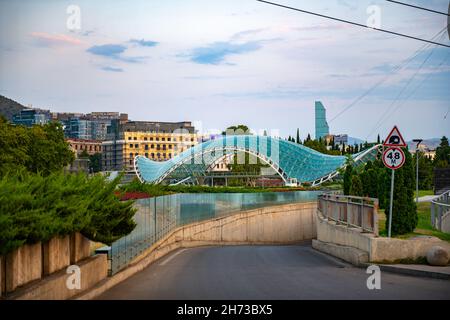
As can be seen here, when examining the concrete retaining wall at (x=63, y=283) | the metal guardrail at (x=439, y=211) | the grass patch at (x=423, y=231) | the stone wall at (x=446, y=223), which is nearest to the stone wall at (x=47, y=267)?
the concrete retaining wall at (x=63, y=283)

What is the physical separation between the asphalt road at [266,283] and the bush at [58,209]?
1450 millimetres

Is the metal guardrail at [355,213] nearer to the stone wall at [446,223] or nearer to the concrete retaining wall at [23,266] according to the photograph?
the stone wall at [446,223]

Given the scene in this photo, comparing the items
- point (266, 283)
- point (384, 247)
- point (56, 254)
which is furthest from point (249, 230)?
point (56, 254)

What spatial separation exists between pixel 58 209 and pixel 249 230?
124 ft

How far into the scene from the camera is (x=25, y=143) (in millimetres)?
77375

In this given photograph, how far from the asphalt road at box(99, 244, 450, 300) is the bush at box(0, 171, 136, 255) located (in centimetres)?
145

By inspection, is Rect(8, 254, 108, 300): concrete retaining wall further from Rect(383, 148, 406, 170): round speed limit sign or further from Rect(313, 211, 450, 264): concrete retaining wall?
Rect(383, 148, 406, 170): round speed limit sign

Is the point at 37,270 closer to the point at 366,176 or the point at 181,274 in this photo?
the point at 181,274

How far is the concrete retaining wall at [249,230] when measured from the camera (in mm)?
34441

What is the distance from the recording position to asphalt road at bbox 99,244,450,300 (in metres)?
14.2

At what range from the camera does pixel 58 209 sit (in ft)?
46.6

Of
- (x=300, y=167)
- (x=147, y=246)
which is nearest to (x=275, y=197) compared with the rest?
(x=147, y=246)

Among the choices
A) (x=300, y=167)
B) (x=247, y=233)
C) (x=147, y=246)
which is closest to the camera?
(x=147, y=246)
